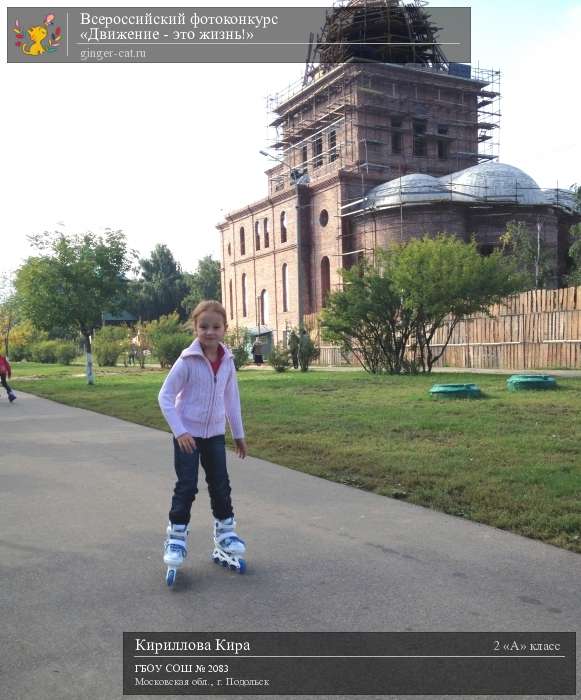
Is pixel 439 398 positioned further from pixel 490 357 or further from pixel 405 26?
pixel 405 26

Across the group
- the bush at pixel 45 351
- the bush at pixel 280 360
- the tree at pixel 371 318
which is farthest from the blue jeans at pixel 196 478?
the bush at pixel 45 351

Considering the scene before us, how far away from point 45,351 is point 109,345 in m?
14.4

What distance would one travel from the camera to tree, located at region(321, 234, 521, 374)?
2088cm

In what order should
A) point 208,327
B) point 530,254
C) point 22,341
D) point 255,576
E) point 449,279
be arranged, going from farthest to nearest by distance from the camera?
point 22,341, point 530,254, point 449,279, point 208,327, point 255,576

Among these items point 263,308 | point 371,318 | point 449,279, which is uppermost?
point 263,308

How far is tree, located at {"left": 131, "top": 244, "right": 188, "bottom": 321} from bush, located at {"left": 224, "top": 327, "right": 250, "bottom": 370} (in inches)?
2122

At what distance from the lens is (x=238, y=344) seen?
3394 cm

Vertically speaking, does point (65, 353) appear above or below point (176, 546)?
above

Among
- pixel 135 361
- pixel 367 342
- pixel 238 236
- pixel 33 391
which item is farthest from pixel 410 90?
pixel 33 391

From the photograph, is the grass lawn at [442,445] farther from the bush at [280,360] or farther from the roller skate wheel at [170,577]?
the bush at [280,360]

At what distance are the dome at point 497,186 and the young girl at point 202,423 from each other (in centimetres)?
4129

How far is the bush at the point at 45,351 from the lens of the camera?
53375 mm

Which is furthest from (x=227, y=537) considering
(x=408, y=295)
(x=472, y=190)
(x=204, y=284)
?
(x=204, y=284)

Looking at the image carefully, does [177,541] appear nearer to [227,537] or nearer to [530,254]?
[227,537]
